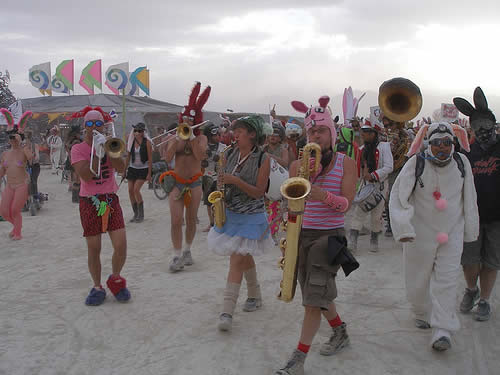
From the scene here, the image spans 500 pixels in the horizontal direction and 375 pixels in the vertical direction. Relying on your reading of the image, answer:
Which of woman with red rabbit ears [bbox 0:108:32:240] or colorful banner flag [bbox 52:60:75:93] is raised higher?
colorful banner flag [bbox 52:60:75:93]

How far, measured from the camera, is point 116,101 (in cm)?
2552

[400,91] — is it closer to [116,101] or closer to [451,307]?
[451,307]

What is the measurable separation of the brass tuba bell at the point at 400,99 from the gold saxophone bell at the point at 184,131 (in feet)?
7.68

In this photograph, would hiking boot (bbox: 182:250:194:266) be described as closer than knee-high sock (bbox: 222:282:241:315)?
No

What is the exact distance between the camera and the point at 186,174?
6.00 metres

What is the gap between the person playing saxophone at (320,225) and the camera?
327cm

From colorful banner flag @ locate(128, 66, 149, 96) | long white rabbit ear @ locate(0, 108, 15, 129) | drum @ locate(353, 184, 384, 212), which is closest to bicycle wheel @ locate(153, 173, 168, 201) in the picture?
long white rabbit ear @ locate(0, 108, 15, 129)

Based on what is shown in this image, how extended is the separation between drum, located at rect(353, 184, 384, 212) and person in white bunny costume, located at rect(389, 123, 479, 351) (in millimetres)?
2854

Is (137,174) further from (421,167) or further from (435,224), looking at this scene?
(435,224)

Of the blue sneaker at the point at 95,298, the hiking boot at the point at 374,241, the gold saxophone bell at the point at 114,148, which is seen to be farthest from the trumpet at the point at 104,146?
the hiking boot at the point at 374,241

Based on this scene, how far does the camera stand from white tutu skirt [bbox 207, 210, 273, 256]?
4148mm

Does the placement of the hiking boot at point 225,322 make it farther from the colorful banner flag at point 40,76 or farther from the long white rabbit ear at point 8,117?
the colorful banner flag at point 40,76

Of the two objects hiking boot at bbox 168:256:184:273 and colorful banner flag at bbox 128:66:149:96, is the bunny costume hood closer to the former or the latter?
hiking boot at bbox 168:256:184:273

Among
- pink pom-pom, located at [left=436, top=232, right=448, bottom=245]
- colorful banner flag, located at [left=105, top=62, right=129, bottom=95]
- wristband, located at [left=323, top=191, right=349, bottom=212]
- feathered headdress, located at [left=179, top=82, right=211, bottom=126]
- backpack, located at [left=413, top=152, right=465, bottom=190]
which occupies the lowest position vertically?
pink pom-pom, located at [left=436, top=232, right=448, bottom=245]
